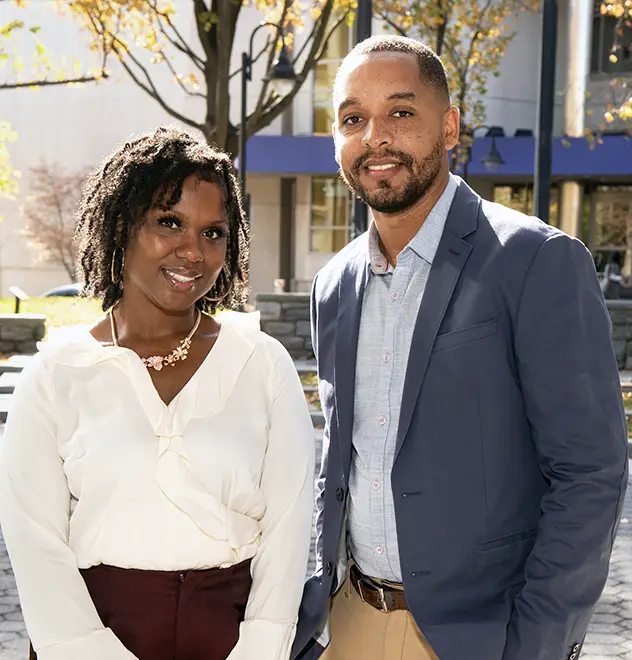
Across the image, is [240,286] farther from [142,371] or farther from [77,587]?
[77,587]

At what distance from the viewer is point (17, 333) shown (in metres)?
15.4

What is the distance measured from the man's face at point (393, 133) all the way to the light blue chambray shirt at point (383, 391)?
0.11 metres

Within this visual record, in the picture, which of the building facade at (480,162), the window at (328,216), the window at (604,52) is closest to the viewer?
the building facade at (480,162)

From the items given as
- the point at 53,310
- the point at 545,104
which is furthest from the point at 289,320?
the point at 53,310

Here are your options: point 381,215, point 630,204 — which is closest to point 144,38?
point 630,204

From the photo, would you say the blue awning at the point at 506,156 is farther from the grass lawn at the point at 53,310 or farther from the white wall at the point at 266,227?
the grass lawn at the point at 53,310

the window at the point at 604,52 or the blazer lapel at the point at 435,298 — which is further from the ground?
the window at the point at 604,52

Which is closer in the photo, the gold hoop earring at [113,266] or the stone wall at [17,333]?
the gold hoop earring at [113,266]

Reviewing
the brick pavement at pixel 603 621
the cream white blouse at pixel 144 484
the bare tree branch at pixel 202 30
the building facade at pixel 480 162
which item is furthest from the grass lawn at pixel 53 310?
the cream white blouse at pixel 144 484

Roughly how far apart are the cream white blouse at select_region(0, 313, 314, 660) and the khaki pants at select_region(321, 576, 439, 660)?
11.5 inches

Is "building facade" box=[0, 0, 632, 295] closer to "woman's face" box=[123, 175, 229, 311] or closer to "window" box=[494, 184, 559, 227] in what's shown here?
"window" box=[494, 184, 559, 227]

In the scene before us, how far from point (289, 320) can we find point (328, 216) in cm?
1452

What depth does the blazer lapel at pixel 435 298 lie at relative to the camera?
2.60 meters

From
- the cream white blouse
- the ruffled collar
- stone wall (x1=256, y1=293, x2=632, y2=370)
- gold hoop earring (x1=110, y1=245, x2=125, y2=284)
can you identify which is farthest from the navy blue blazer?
stone wall (x1=256, y1=293, x2=632, y2=370)
